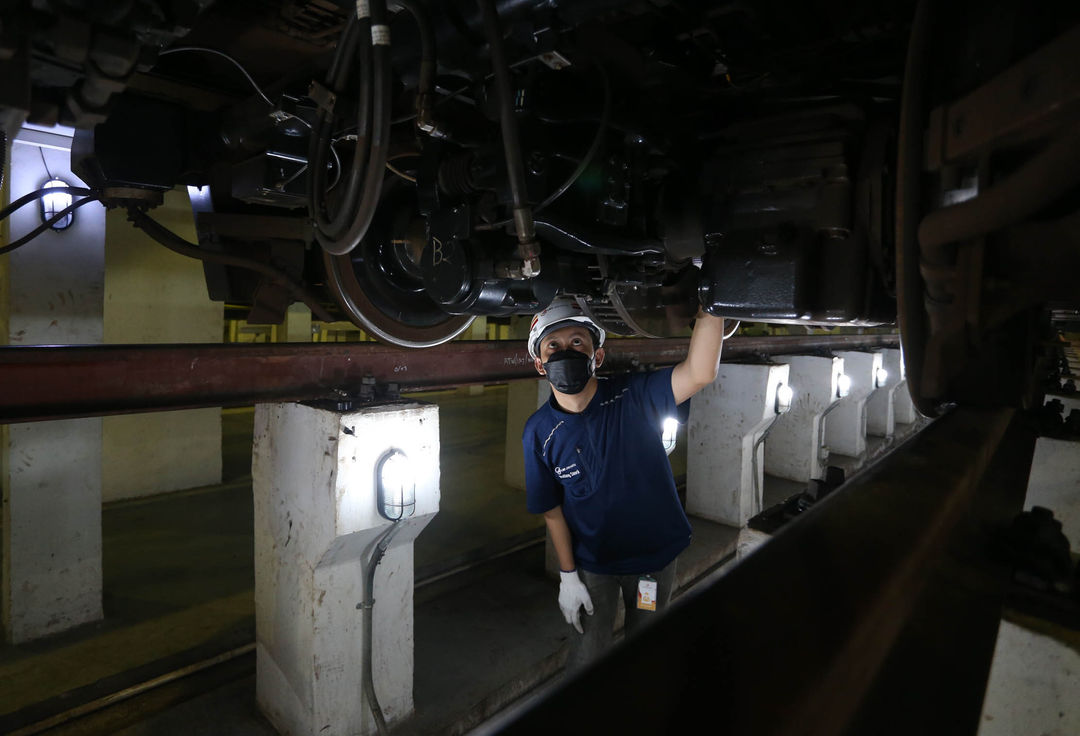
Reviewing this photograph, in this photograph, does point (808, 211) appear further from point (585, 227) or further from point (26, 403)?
point (26, 403)

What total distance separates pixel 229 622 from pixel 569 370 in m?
2.34

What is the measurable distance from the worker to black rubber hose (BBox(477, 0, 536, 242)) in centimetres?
101

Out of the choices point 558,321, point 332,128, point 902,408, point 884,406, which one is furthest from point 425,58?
point 902,408

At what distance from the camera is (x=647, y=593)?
96.8 inches

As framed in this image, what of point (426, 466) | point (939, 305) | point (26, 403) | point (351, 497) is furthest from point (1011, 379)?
point (26, 403)

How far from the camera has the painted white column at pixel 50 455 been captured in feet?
9.45

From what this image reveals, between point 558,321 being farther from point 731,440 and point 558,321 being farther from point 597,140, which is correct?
point 731,440

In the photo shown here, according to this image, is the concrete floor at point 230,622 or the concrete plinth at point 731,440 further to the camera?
the concrete plinth at point 731,440

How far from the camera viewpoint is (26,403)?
1.57 metres

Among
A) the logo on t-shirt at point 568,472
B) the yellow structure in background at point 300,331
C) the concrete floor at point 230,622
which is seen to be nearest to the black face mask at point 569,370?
the logo on t-shirt at point 568,472

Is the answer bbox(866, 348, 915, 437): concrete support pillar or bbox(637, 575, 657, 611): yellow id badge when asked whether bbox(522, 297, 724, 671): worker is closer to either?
bbox(637, 575, 657, 611): yellow id badge

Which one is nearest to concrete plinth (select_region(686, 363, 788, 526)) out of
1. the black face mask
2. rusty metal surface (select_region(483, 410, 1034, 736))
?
the black face mask

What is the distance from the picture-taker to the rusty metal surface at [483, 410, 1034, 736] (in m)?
0.36

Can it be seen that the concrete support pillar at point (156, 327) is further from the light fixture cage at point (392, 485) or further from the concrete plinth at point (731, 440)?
the concrete plinth at point (731, 440)
